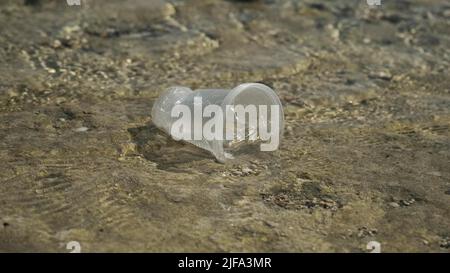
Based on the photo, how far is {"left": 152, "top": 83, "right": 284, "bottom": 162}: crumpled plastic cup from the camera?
7.98ft

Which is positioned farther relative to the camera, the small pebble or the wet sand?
the small pebble

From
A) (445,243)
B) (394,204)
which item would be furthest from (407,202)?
(445,243)

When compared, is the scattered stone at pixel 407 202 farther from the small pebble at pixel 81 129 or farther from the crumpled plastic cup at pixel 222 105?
the small pebble at pixel 81 129

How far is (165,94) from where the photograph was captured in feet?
9.30

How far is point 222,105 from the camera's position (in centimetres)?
238

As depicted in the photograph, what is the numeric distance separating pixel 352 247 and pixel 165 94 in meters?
1.22

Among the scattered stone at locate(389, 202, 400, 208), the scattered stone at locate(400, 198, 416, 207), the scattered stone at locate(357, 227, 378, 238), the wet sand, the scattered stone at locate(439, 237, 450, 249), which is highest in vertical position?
the wet sand

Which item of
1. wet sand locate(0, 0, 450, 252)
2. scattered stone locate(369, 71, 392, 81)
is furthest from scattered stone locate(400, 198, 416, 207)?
scattered stone locate(369, 71, 392, 81)

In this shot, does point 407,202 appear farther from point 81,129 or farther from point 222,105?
point 81,129

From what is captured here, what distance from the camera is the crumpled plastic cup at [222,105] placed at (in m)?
2.43

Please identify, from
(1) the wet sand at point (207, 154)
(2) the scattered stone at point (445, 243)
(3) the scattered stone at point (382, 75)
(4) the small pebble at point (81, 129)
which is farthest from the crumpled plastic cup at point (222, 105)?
(3) the scattered stone at point (382, 75)

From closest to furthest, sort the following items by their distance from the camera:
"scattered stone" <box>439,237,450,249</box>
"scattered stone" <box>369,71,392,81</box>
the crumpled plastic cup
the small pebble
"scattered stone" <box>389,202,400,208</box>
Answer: "scattered stone" <box>439,237,450,249</box> → "scattered stone" <box>389,202,400,208</box> → the crumpled plastic cup → the small pebble → "scattered stone" <box>369,71,392,81</box>

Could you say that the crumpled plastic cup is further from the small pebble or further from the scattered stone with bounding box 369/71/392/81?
the scattered stone with bounding box 369/71/392/81
